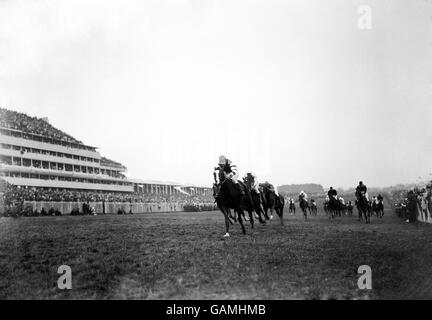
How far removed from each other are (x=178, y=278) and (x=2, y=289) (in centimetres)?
267

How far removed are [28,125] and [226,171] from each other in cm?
5530

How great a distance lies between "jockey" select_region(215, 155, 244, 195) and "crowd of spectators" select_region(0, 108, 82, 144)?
46501 mm

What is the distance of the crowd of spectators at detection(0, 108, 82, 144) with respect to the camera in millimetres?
56903

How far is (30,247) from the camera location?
36.6 ft

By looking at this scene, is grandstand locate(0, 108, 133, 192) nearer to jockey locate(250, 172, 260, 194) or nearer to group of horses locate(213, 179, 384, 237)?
group of horses locate(213, 179, 384, 237)

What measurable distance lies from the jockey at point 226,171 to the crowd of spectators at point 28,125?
4650cm

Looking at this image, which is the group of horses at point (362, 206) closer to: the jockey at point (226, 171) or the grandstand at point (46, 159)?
the jockey at point (226, 171)

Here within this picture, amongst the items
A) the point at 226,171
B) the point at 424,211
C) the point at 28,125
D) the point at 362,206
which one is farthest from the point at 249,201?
the point at 28,125

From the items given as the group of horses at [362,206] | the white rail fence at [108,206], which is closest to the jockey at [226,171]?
the group of horses at [362,206]

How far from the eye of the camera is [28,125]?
61.6 meters

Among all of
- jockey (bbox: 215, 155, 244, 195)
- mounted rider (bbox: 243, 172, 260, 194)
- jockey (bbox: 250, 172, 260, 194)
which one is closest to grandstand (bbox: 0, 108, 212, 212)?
mounted rider (bbox: 243, 172, 260, 194)

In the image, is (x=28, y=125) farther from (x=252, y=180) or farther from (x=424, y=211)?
(x=424, y=211)

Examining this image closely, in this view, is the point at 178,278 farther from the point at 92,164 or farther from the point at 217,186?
the point at 92,164

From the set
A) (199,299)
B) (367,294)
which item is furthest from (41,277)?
(367,294)
